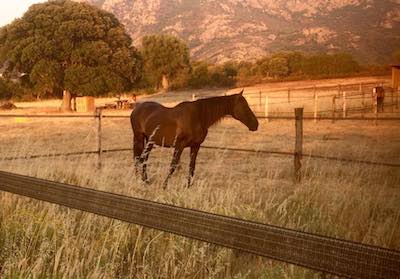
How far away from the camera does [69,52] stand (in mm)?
32094

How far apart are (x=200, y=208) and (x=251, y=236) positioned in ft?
11.4

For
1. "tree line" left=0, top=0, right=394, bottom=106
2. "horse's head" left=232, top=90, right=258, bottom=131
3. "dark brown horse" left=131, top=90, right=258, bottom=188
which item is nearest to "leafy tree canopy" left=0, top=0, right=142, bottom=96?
"tree line" left=0, top=0, right=394, bottom=106

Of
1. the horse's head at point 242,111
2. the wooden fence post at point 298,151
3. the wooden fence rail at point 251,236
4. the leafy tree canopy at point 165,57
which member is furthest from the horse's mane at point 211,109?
the leafy tree canopy at point 165,57

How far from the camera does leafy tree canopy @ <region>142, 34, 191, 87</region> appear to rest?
7244 centimetres

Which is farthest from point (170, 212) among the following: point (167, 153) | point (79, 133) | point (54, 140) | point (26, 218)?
point (79, 133)

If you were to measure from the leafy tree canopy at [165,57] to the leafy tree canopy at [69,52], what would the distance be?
37754 millimetres

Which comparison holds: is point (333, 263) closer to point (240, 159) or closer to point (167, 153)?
point (240, 159)

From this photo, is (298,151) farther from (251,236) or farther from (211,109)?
(251,236)

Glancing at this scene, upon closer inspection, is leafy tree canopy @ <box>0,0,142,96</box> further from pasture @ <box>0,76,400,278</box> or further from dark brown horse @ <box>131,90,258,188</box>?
dark brown horse @ <box>131,90,258,188</box>

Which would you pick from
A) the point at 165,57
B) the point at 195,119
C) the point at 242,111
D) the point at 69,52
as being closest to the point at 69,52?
the point at 69,52

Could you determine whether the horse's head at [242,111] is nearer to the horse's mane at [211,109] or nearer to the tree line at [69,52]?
the horse's mane at [211,109]

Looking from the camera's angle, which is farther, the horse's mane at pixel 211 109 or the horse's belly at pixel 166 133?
the horse's belly at pixel 166 133

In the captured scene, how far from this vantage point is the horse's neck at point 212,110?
8.62 metres

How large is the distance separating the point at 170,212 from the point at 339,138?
16352 mm
